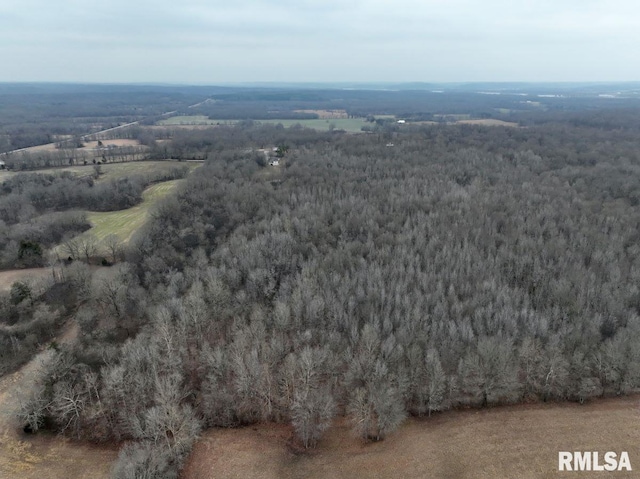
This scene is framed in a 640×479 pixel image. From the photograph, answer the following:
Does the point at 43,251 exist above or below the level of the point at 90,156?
below

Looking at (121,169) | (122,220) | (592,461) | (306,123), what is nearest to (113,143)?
(121,169)

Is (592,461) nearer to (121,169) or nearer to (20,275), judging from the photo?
(20,275)

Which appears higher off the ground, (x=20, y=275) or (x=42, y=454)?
(x=20, y=275)

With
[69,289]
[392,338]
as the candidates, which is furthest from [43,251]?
[392,338]

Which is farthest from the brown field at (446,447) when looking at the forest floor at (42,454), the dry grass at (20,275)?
the dry grass at (20,275)

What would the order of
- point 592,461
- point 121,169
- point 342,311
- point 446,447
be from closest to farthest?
1. point 592,461
2. point 446,447
3. point 342,311
4. point 121,169

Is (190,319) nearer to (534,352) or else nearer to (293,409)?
(293,409)

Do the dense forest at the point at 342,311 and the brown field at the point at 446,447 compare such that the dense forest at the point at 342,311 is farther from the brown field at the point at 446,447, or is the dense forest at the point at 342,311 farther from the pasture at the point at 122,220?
the pasture at the point at 122,220
